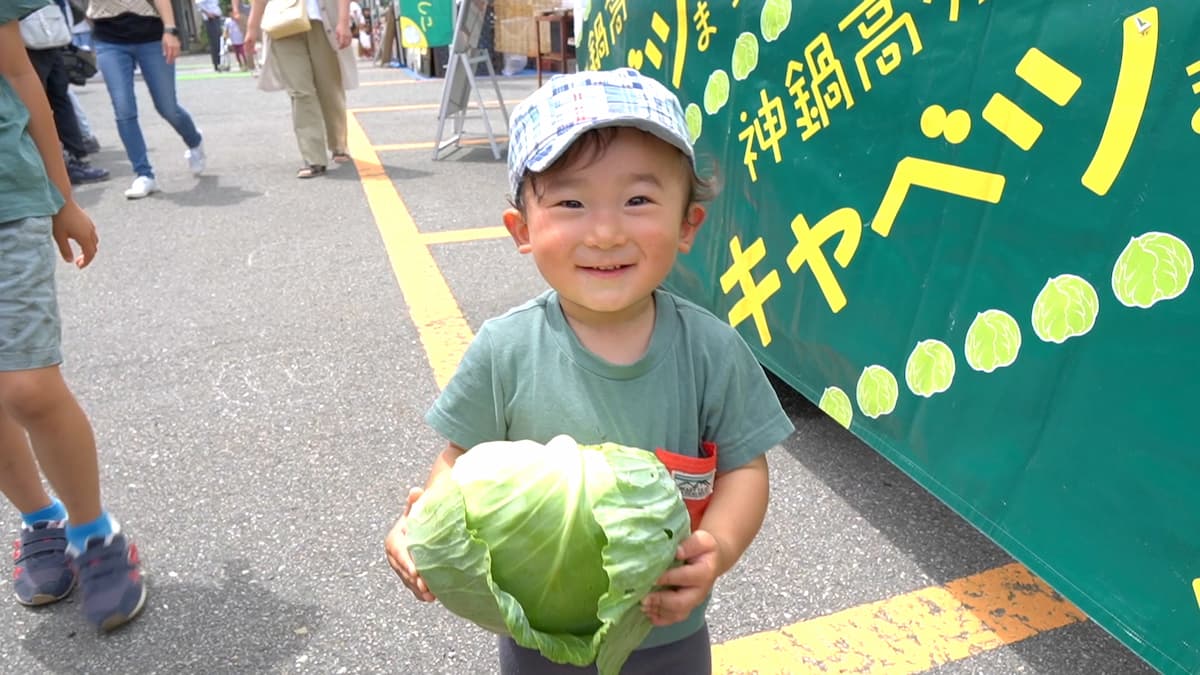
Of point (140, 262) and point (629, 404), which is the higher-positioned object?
point (629, 404)

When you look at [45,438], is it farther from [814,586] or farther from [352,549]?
[814,586]

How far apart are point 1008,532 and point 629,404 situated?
125cm

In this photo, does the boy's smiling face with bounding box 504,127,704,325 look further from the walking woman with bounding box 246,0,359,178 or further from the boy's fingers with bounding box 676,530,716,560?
the walking woman with bounding box 246,0,359,178

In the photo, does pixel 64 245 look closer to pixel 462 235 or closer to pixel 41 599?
pixel 41 599

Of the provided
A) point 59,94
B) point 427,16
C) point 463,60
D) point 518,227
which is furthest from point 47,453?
point 427,16

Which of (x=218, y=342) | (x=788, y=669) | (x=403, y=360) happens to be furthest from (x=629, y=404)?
(x=218, y=342)

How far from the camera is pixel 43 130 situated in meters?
2.10

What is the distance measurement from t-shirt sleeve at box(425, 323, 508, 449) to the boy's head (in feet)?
0.92

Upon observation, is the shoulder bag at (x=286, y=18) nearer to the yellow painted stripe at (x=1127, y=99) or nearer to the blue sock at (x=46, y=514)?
the blue sock at (x=46, y=514)

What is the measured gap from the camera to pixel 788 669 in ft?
6.98

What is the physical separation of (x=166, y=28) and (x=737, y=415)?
6221 millimetres

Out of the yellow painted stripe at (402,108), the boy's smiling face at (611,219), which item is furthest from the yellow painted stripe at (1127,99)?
the yellow painted stripe at (402,108)

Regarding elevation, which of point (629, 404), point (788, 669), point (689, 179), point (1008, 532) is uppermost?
point (689, 179)

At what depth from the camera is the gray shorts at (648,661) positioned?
1493mm
